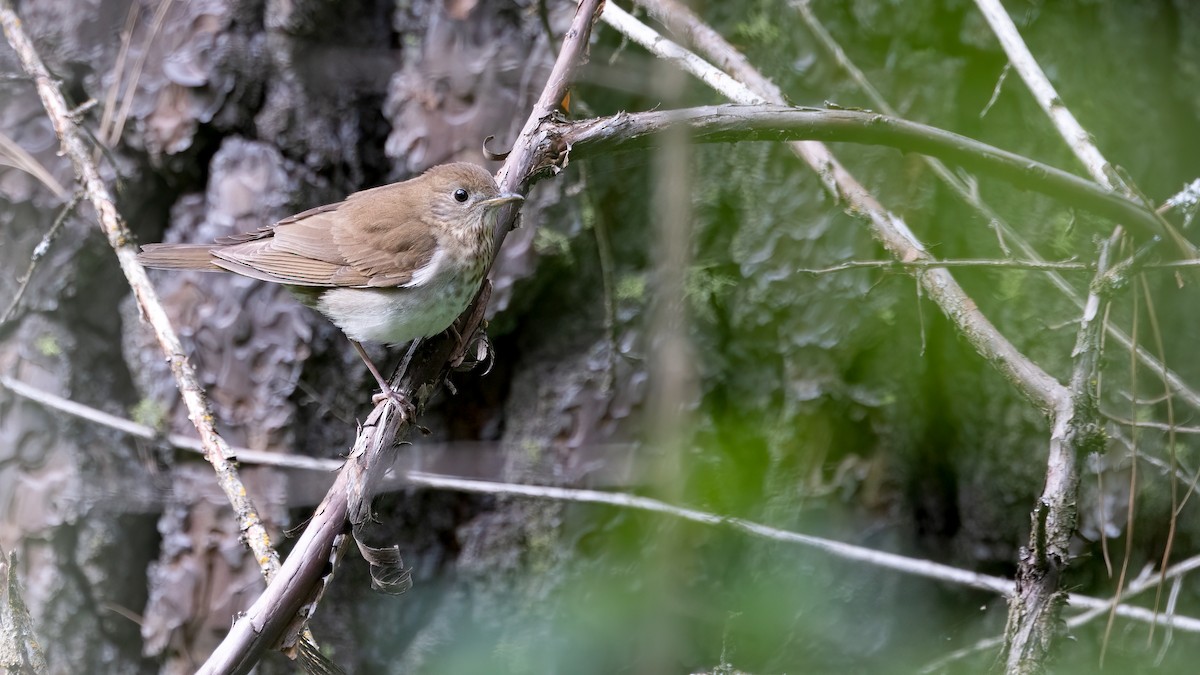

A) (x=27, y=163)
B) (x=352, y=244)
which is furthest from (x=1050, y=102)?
(x=27, y=163)

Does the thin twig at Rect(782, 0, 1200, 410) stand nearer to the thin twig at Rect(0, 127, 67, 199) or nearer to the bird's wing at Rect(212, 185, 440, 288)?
the bird's wing at Rect(212, 185, 440, 288)

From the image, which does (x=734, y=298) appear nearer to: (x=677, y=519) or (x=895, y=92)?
(x=895, y=92)

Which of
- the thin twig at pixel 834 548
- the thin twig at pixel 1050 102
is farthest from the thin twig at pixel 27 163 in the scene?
the thin twig at pixel 1050 102

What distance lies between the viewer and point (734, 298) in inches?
134

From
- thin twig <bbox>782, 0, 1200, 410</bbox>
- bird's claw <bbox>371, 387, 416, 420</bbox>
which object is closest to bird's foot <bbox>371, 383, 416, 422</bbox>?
bird's claw <bbox>371, 387, 416, 420</bbox>

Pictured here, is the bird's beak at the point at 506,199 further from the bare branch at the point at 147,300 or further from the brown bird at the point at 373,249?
the bare branch at the point at 147,300

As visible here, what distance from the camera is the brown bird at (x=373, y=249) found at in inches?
109

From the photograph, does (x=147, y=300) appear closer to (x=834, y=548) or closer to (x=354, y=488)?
(x=354, y=488)

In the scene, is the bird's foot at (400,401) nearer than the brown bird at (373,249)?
Yes

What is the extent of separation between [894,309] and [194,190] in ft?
8.98

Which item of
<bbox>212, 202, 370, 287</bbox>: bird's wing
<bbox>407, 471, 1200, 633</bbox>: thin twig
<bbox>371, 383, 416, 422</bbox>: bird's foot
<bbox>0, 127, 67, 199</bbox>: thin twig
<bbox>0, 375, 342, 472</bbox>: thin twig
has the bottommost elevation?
<bbox>0, 375, 342, 472</bbox>: thin twig

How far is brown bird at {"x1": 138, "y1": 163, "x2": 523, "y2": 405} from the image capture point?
277cm

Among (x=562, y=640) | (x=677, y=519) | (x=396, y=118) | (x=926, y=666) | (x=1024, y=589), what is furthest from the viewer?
(x=396, y=118)

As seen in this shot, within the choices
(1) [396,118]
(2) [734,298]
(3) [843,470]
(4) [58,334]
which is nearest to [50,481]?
(4) [58,334]
